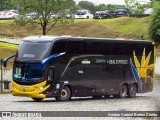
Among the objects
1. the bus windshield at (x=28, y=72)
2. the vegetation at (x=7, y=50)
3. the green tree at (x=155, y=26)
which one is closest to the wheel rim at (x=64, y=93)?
the bus windshield at (x=28, y=72)

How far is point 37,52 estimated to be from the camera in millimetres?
27469

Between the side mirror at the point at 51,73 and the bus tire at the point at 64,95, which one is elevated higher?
the side mirror at the point at 51,73

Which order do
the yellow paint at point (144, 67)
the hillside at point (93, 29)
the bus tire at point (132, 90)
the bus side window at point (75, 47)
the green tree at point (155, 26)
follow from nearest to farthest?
the bus side window at point (75, 47) < the bus tire at point (132, 90) < the yellow paint at point (144, 67) < the green tree at point (155, 26) < the hillside at point (93, 29)

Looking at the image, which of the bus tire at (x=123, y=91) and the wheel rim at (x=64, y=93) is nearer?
the wheel rim at (x=64, y=93)

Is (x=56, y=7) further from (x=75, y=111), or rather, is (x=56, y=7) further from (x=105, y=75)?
(x=75, y=111)

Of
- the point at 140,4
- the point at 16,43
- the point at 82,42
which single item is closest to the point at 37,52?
the point at 82,42

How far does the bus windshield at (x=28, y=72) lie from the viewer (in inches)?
1073

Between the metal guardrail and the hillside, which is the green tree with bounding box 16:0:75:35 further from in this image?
the hillside

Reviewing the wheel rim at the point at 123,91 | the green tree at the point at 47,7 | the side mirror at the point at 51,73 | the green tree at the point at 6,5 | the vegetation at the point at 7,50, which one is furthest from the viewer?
the green tree at the point at 6,5

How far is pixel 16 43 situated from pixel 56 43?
3230 cm

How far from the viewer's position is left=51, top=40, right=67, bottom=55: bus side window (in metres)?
27.4

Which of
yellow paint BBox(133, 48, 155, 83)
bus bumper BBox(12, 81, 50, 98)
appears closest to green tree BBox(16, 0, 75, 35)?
yellow paint BBox(133, 48, 155, 83)

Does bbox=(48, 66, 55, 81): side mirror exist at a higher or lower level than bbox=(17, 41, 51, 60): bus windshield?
lower

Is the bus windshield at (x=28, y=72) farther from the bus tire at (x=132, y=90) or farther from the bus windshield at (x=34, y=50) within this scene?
the bus tire at (x=132, y=90)
